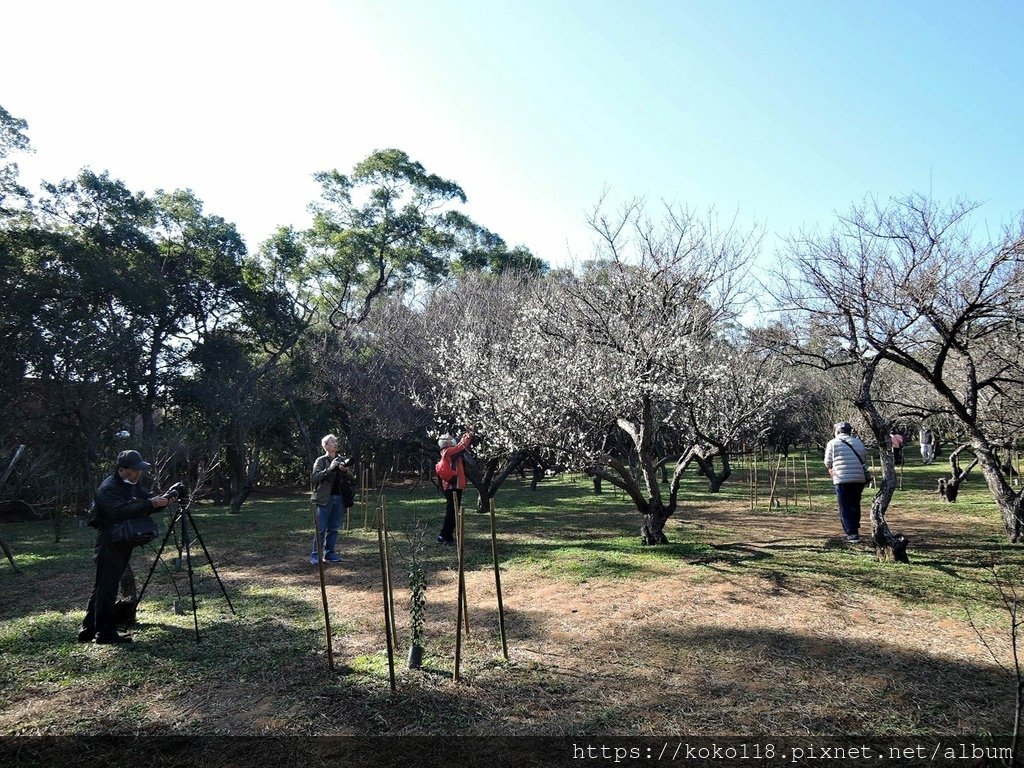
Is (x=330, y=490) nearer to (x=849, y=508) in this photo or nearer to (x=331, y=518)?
(x=331, y=518)

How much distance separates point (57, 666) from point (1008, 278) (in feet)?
35.7

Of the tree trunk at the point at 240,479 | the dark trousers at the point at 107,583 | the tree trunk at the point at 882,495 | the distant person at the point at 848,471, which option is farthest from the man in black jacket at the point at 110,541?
the tree trunk at the point at 240,479

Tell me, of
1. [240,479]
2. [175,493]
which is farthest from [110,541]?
[240,479]

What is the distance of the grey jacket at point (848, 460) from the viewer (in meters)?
8.31

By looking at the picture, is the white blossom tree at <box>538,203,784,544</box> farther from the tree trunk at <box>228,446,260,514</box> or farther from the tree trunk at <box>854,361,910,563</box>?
the tree trunk at <box>228,446,260,514</box>

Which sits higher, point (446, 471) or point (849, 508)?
point (446, 471)

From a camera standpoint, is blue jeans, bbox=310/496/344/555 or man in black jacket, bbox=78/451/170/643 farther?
blue jeans, bbox=310/496/344/555

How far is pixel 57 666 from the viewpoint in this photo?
4.81m

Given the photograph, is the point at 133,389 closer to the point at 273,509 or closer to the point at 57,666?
the point at 273,509

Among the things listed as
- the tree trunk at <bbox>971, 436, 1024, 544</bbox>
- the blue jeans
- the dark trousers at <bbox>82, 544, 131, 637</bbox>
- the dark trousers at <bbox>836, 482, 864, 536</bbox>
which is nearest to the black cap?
the dark trousers at <bbox>82, 544, 131, 637</bbox>

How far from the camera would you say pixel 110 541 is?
17.1 feet

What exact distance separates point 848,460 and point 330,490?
24.5ft

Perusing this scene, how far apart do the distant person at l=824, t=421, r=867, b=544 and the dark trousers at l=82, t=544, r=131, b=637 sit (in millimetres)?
8649

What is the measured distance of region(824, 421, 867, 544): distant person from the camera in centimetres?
833
